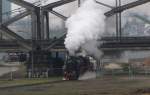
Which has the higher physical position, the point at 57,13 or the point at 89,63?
the point at 57,13

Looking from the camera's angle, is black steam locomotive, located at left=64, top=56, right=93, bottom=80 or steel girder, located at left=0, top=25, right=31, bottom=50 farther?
steel girder, located at left=0, top=25, right=31, bottom=50

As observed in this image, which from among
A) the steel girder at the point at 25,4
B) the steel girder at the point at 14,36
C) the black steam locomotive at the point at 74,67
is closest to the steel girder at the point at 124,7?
the steel girder at the point at 25,4

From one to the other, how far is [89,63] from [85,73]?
2.11 m

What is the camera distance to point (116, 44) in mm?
121812

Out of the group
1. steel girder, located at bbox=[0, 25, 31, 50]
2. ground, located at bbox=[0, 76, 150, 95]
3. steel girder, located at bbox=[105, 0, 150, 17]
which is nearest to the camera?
ground, located at bbox=[0, 76, 150, 95]

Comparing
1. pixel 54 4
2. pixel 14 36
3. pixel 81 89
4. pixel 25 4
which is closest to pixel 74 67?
pixel 81 89

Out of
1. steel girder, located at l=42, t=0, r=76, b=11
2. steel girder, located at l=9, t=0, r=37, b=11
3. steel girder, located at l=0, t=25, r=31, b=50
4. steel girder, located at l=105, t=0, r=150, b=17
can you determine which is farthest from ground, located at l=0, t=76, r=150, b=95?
steel girder, located at l=42, t=0, r=76, b=11

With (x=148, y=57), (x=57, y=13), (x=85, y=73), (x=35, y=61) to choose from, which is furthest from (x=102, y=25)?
(x=148, y=57)

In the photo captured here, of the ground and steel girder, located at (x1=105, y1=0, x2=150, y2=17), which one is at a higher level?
steel girder, located at (x1=105, y1=0, x2=150, y2=17)

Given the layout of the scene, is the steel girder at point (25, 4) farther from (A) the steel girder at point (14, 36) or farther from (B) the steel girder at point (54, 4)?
(A) the steel girder at point (14, 36)

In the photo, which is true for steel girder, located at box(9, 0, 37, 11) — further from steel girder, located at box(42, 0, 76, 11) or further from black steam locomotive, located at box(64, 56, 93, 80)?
black steam locomotive, located at box(64, 56, 93, 80)

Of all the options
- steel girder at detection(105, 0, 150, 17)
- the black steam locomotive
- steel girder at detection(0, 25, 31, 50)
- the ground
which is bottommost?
the ground

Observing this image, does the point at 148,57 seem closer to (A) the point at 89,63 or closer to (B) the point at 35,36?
Result: (B) the point at 35,36

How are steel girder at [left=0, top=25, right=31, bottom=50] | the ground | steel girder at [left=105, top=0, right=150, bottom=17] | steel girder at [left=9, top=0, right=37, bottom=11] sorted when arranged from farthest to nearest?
steel girder at [left=105, top=0, right=150, bottom=17], steel girder at [left=9, top=0, right=37, bottom=11], steel girder at [left=0, top=25, right=31, bottom=50], the ground
